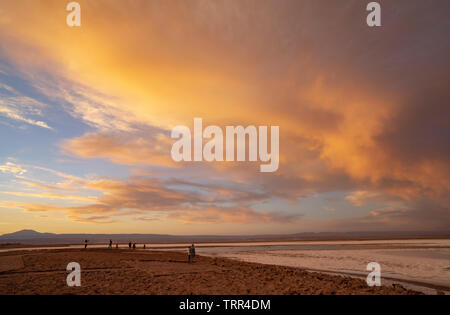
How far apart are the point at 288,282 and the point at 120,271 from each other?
13.8 metres

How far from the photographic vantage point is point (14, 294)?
47.2 ft
